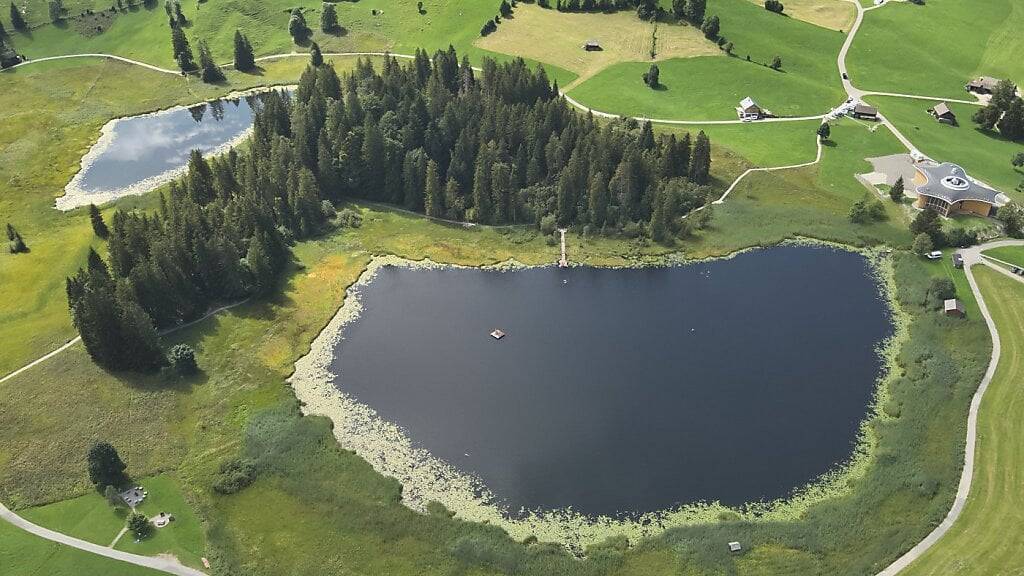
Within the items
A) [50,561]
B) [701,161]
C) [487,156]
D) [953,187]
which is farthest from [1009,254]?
[50,561]

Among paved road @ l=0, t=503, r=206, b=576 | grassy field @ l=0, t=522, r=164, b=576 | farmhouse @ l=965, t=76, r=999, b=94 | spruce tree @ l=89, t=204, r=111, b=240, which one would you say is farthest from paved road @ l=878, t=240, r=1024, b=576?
spruce tree @ l=89, t=204, r=111, b=240

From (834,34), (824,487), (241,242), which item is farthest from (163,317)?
(834,34)

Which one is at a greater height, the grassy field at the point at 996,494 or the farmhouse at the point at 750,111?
the farmhouse at the point at 750,111

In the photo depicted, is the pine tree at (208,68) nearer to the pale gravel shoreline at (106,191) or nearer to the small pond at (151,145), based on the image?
the small pond at (151,145)

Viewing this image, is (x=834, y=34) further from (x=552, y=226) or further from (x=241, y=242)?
(x=241, y=242)

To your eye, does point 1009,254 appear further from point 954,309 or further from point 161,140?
point 161,140

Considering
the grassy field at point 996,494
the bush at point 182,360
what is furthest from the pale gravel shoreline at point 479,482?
the bush at point 182,360
